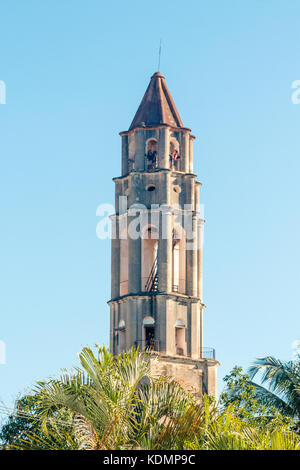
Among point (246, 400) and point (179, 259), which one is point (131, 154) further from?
point (246, 400)

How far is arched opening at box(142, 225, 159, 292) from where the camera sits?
2264 inches

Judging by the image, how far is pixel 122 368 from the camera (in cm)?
2200

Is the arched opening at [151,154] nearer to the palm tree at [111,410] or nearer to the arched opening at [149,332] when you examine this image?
the arched opening at [149,332]

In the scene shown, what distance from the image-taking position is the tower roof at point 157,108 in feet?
198

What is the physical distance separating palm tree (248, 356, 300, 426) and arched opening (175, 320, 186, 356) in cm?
1014

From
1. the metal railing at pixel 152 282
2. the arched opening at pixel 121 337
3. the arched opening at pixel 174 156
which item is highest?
the arched opening at pixel 174 156

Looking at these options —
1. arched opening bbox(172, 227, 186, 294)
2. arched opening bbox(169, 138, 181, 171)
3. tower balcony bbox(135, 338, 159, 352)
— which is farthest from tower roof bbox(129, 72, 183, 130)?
tower balcony bbox(135, 338, 159, 352)

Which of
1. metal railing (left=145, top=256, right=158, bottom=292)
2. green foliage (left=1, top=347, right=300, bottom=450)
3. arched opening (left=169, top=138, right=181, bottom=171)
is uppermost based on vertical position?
arched opening (left=169, top=138, right=181, bottom=171)

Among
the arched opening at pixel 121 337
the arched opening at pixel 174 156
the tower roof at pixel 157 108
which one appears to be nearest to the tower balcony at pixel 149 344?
the arched opening at pixel 121 337

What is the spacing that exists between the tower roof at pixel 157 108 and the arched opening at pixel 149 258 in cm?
598

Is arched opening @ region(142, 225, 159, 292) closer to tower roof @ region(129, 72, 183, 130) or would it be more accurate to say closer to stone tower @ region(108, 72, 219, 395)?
stone tower @ region(108, 72, 219, 395)

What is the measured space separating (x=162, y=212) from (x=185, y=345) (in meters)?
6.89

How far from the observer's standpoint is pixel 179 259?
194 ft
